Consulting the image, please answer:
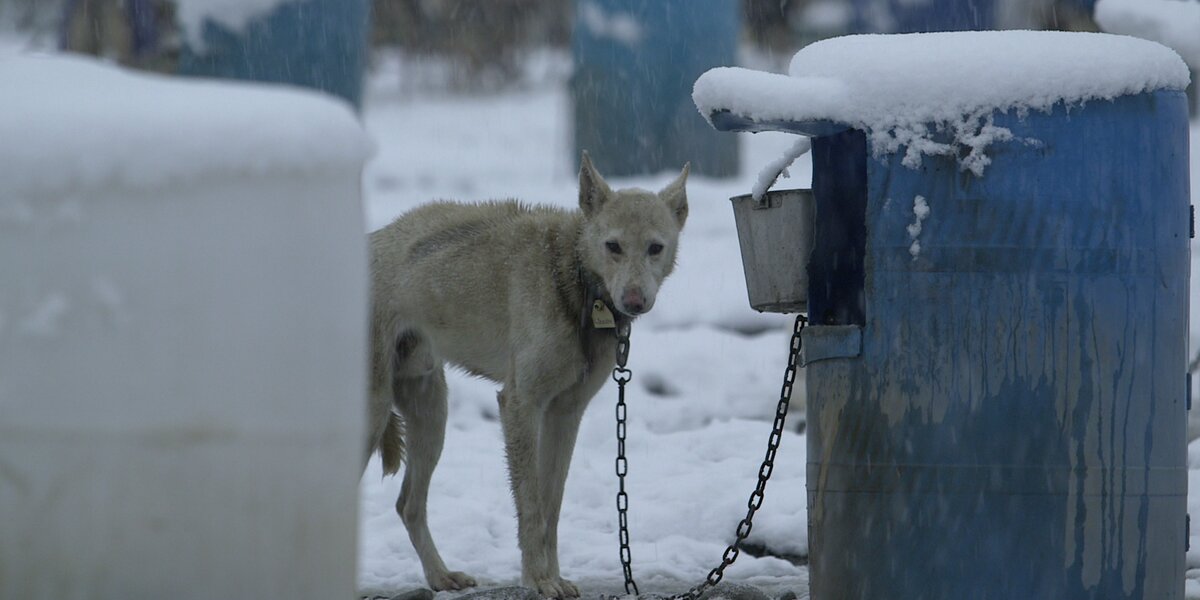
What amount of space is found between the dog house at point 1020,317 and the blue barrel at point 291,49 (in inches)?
213

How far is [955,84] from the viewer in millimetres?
4273

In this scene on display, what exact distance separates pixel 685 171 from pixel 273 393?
4543mm

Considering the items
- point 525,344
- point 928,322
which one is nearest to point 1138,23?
point 928,322

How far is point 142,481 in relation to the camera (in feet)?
6.86

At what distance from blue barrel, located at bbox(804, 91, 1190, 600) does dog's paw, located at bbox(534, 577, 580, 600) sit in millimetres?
1861

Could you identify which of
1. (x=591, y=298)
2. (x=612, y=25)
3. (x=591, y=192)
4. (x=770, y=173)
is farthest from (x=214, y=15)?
(x=612, y=25)

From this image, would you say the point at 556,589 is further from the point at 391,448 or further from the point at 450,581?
the point at 391,448

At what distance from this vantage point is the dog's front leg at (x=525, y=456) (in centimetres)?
617

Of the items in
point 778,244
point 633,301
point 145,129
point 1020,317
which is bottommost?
point 633,301

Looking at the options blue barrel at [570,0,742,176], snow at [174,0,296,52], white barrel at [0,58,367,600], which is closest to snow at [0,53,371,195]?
white barrel at [0,58,367,600]

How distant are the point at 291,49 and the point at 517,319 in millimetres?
3630

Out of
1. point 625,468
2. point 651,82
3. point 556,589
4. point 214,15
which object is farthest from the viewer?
point 651,82

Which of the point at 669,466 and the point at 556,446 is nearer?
the point at 556,446

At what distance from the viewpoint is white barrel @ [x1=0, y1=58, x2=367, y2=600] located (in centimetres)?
204
